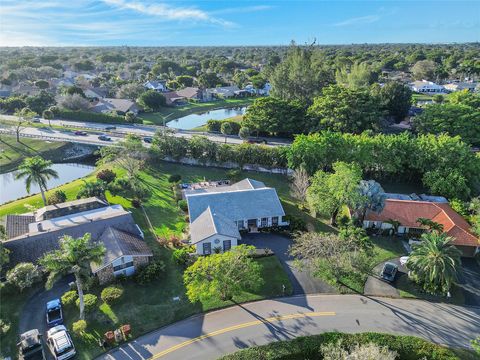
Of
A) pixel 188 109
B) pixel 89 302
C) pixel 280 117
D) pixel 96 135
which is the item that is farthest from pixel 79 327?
pixel 188 109

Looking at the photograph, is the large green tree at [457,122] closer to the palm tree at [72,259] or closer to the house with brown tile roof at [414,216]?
the house with brown tile roof at [414,216]

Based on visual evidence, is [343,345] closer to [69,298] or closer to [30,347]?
[30,347]

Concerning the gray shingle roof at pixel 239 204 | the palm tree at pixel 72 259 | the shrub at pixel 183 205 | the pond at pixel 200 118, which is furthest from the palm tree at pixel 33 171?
the pond at pixel 200 118

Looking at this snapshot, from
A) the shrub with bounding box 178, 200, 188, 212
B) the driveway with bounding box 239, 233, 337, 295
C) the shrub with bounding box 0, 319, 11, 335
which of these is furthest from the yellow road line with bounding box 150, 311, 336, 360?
the shrub with bounding box 178, 200, 188, 212

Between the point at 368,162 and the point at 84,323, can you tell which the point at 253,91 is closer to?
the point at 368,162

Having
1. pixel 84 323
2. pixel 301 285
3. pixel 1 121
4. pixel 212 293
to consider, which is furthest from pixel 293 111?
pixel 1 121
